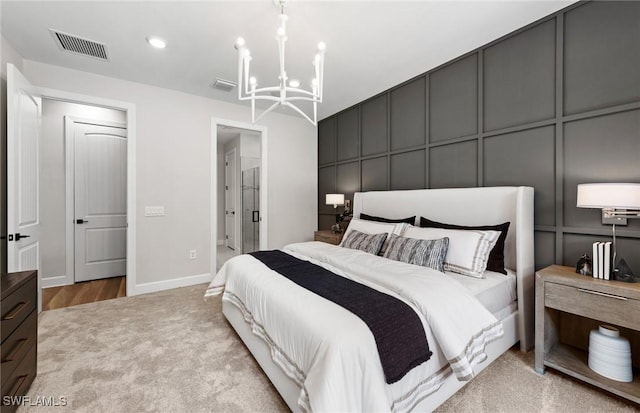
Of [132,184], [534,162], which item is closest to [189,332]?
[132,184]

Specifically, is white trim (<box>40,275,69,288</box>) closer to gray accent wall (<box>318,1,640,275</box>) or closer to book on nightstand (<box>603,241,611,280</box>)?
gray accent wall (<box>318,1,640,275</box>)

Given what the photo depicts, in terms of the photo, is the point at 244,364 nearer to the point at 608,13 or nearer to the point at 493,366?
the point at 493,366

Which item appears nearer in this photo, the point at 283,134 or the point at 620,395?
the point at 620,395

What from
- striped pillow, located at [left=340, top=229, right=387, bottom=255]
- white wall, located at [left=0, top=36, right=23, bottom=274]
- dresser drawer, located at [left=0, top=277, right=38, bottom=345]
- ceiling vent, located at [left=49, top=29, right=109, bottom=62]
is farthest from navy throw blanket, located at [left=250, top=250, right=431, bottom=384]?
ceiling vent, located at [left=49, top=29, right=109, bottom=62]

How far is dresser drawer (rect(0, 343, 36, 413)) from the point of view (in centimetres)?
146

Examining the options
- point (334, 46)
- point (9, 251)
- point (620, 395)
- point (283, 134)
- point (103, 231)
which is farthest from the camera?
point (283, 134)

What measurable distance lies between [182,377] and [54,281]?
11.0ft

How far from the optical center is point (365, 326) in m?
1.32

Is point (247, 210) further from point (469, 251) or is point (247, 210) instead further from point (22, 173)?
point (469, 251)

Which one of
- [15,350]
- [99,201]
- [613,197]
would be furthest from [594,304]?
[99,201]

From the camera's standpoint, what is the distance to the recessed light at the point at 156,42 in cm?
254

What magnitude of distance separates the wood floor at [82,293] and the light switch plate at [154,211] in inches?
42.5

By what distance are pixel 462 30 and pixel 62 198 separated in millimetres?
5276

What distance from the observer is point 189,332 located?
8.21 feet
